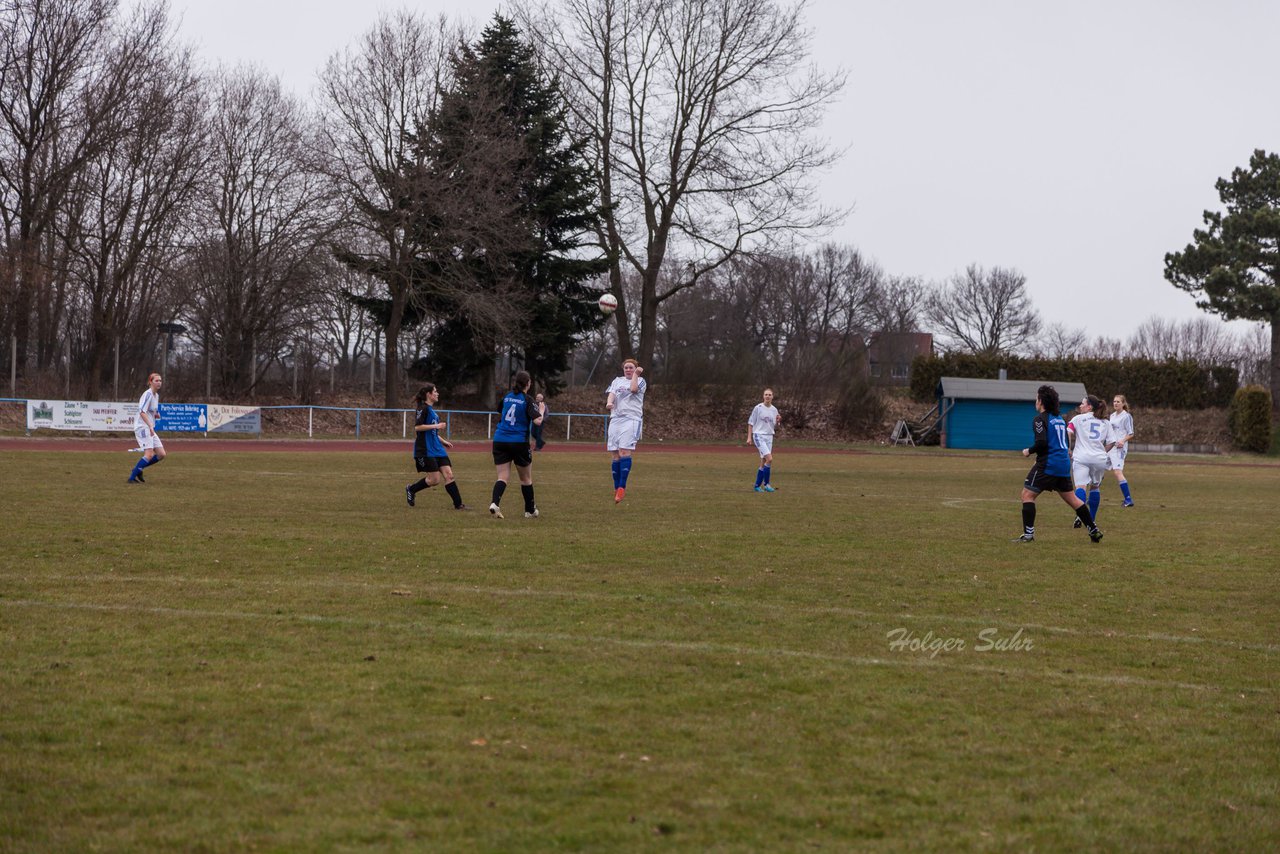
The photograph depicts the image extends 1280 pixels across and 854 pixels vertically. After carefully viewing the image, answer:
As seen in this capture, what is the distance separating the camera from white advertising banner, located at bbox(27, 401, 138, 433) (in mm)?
37438

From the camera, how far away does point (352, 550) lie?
38.7 feet

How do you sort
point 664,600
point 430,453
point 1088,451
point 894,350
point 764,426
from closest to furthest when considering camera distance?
point 664,600, point 430,453, point 1088,451, point 764,426, point 894,350

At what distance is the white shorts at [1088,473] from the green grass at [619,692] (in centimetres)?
394

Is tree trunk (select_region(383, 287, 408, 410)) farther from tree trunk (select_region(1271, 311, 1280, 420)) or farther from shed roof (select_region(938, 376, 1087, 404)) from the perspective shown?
tree trunk (select_region(1271, 311, 1280, 420))

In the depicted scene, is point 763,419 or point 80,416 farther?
point 80,416

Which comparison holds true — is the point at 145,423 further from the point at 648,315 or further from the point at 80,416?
the point at 648,315

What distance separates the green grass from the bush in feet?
160

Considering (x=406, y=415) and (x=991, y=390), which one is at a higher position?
(x=991, y=390)

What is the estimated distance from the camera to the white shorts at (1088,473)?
17.5 metres

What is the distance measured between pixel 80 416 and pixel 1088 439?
3119cm

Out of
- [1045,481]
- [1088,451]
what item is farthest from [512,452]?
[1088,451]

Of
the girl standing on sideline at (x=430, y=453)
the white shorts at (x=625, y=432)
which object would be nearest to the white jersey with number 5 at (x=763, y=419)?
the white shorts at (x=625, y=432)

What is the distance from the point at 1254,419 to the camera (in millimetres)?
57281

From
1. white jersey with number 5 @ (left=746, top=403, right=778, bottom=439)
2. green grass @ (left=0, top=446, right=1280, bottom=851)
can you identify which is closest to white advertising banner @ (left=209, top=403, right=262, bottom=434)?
white jersey with number 5 @ (left=746, top=403, right=778, bottom=439)
